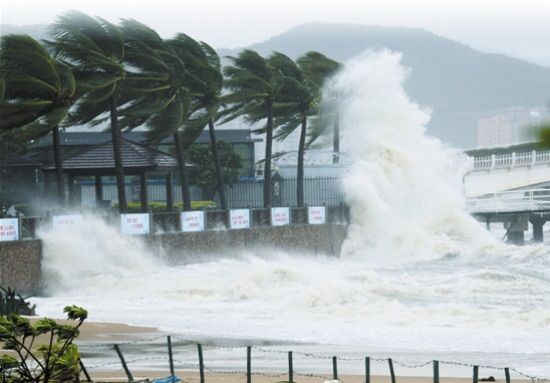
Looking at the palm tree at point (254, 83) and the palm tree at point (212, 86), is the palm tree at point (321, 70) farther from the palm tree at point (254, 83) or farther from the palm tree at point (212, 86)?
the palm tree at point (212, 86)

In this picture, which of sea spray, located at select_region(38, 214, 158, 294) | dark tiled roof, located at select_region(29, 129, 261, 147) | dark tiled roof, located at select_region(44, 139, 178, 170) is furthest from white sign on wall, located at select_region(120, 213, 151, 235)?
dark tiled roof, located at select_region(29, 129, 261, 147)

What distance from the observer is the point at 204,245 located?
47281 millimetres

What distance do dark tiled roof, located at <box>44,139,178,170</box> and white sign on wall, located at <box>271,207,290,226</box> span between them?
4546 millimetres

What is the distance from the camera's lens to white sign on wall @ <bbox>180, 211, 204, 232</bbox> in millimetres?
46312

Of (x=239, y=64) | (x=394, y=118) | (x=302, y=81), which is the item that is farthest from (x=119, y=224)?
(x=394, y=118)

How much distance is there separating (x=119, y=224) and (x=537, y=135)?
33.5 m

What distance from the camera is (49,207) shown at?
47375mm

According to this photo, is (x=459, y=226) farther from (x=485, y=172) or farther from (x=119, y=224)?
(x=119, y=224)

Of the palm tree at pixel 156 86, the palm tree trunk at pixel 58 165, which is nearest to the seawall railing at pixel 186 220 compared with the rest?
the palm tree trunk at pixel 58 165

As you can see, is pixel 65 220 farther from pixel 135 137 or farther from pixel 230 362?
pixel 135 137

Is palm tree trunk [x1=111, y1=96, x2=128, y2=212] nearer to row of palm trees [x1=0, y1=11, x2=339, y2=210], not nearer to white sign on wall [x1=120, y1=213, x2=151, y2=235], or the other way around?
row of palm trees [x1=0, y1=11, x2=339, y2=210]

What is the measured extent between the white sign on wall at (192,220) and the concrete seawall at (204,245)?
23 centimetres

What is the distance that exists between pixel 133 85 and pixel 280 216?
23.8ft

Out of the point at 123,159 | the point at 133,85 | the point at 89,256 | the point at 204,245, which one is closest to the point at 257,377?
the point at 89,256
